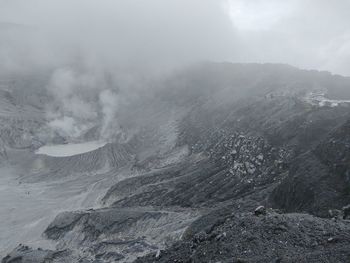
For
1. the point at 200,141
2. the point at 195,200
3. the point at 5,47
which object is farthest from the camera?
the point at 5,47

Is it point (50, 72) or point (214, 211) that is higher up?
point (50, 72)

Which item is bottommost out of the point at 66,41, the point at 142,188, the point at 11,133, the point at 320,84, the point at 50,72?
the point at 142,188

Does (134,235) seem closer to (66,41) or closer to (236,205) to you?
(236,205)

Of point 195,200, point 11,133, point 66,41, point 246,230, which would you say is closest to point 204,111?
point 195,200

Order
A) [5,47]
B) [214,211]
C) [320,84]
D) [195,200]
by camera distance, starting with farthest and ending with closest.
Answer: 1. [5,47]
2. [320,84]
3. [195,200]
4. [214,211]

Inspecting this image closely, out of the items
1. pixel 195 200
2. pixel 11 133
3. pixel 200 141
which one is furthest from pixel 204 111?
pixel 11 133

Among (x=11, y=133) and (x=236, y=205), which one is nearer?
(x=236, y=205)
